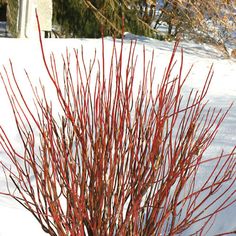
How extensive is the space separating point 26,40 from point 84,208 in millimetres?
5813

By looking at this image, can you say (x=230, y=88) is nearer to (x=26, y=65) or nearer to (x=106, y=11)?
(x=26, y=65)

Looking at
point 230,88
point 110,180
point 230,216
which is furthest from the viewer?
point 230,88

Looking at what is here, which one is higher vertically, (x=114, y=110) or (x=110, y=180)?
(x=114, y=110)

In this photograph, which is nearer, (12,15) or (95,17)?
(12,15)

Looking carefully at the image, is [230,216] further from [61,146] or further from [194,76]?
[194,76]

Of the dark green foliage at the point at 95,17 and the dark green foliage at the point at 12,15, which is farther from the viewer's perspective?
the dark green foliage at the point at 95,17

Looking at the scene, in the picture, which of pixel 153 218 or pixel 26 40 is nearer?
pixel 153 218

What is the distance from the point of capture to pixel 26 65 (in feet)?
23.7

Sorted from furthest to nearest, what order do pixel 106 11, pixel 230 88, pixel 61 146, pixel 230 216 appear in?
pixel 106 11 → pixel 230 88 → pixel 230 216 → pixel 61 146

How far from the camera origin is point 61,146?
8.87 feet

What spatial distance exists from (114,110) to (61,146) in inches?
14.3

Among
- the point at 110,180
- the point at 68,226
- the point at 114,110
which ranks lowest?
the point at 68,226

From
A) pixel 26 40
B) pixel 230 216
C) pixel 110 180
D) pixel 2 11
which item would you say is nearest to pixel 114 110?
pixel 110 180

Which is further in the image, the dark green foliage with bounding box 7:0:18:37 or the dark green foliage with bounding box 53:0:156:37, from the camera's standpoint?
the dark green foliage with bounding box 53:0:156:37
